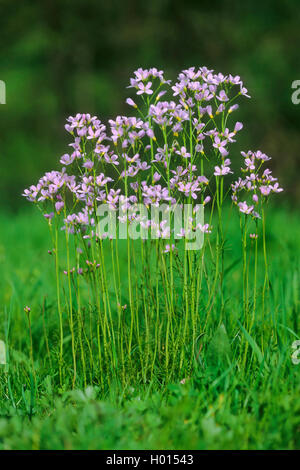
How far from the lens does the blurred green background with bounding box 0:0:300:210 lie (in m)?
8.19

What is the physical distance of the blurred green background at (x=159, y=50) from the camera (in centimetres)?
819

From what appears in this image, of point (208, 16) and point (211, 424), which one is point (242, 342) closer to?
point (211, 424)

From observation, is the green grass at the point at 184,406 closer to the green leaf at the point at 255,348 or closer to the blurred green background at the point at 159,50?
the green leaf at the point at 255,348

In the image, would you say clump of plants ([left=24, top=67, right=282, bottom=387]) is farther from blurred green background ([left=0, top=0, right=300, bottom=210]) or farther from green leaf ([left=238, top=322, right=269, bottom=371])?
blurred green background ([left=0, top=0, right=300, bottom=210])

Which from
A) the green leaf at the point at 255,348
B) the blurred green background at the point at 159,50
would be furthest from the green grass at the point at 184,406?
the blurred green background at the point at 159,50

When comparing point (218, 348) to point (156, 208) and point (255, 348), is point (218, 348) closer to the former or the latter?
point (255, 348)

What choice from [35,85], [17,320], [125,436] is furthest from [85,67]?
[125,436]

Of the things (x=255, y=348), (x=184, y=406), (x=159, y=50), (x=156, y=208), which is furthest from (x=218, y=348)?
(x=159, y=50)

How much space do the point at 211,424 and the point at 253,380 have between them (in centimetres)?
38

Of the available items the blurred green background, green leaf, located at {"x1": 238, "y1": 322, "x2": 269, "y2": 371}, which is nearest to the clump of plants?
green leaf, located at {"x1": 238, "y1": 322, "x2": 269, "y2": 371}

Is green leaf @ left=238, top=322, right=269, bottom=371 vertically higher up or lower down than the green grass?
higher up

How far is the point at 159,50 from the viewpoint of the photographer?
8.71 m

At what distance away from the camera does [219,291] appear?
2.03 meters

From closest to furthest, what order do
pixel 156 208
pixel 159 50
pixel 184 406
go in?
pixel 184 406, pixel 156 208, pixel 159 50
